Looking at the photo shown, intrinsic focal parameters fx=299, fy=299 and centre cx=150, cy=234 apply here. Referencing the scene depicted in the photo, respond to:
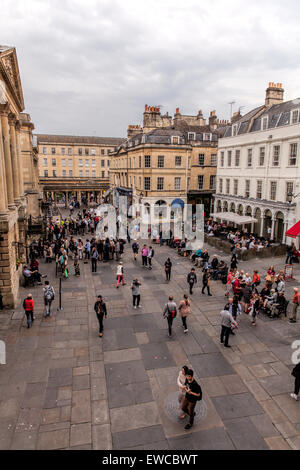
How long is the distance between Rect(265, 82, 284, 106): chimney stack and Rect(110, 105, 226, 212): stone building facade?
32.0 ft

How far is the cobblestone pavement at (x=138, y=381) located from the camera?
6.56 metres

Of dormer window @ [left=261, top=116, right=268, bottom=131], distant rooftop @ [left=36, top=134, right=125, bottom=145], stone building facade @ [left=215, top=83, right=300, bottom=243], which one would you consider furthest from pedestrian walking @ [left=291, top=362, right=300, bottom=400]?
distant rooftop @ [left=36, top=134, right=125, bottom=145]

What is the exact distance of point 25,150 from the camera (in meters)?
25.5

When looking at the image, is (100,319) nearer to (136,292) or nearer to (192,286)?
(136,292)

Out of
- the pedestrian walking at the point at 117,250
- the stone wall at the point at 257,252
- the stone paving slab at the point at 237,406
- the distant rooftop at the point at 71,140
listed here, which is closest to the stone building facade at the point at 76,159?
the distant rooftop at the point at 71,140

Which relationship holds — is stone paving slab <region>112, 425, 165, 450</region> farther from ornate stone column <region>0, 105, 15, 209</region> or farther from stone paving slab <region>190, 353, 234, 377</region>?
ornate stone column <region>0, 105, 15, 209</region>

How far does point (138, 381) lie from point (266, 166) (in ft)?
74.5

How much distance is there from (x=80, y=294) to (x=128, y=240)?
500 inches

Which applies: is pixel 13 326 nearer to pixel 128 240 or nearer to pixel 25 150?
pixel 128 240

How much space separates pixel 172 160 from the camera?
34969 millimetres

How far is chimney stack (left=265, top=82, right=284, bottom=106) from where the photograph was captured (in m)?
29.0

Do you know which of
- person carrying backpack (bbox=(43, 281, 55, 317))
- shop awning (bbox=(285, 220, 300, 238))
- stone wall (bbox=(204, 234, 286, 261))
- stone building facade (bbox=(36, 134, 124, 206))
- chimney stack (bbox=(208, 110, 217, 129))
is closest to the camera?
person carrying backpack (bbox=(43, 281, 55, 317))

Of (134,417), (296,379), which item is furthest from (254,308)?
(134,417)
